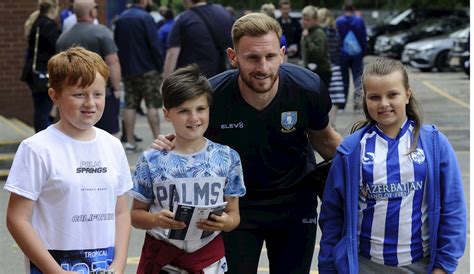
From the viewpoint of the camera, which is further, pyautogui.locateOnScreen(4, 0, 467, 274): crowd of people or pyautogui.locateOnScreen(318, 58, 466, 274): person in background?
pyautogui.locateOnScreen(318, 58, 466, 274): person in background

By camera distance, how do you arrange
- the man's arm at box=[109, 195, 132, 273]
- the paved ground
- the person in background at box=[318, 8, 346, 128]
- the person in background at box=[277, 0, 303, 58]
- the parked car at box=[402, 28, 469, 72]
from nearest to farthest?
the man's arm at box=[109, 195, 132, 273]
the paved ground
the person in background at box=[318, 8, 346, 128]
the person in background at box=[277, 0, 303, 58]
the parked car at box=[402, 28, 469, 72]

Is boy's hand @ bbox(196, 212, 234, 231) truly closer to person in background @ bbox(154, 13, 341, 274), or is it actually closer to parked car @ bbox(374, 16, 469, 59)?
person in background @ bbox(154, 13, 341, 274)

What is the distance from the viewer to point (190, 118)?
4301 mm

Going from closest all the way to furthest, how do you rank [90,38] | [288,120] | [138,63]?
[288,120] < [90,38] < [138,63]

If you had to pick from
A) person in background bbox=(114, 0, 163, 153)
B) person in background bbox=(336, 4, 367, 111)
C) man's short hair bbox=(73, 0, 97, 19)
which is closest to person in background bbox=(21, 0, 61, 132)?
man's short hair bbox=(73, 0, 97, 19)

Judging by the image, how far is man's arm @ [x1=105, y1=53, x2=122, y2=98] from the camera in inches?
441

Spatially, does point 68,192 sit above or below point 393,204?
above

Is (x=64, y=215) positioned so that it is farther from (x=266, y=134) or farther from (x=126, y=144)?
(x=126, y=144)

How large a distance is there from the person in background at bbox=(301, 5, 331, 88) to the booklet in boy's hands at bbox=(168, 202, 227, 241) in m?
10.8

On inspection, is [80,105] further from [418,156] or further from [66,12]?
[66,12]

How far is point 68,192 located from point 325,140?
150 centimetres

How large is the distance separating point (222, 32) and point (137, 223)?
22.9ft

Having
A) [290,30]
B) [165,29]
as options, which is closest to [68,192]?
[290,30]

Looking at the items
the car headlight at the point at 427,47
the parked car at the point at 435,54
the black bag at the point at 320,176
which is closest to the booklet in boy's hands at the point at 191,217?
the black bag at the point at 320,176
